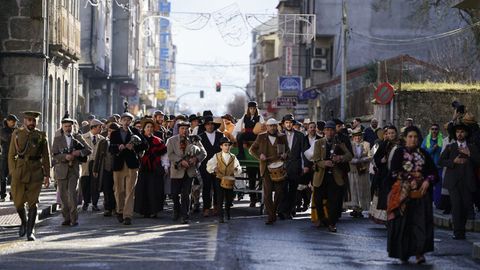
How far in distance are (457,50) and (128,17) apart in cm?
2704

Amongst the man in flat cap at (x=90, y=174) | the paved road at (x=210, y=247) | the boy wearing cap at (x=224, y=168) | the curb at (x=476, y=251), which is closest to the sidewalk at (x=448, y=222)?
the paved road at (x=210, y=247)

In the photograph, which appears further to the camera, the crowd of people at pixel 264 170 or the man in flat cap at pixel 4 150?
the man in flat cap at pixel 4 150

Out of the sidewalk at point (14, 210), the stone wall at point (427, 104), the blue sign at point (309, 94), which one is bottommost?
the sidewalk at point (14, 210)

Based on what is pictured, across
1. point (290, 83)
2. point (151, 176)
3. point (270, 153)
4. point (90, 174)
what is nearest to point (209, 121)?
point (151, 176)

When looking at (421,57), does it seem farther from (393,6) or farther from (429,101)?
(429,101)

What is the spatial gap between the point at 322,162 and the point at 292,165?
6.69ft

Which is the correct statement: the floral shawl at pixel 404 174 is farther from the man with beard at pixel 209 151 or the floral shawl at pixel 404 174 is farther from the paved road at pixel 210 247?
the man with beard at pixel 209 151

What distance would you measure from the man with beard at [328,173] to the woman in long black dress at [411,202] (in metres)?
4.07

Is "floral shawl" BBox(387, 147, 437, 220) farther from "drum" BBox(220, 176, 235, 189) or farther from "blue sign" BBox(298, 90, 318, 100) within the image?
"blue sign" BBox(298, 90, 318, 100)

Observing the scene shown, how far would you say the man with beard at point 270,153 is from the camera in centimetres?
1848

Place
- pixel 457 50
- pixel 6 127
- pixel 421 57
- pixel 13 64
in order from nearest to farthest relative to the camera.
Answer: pixel 6 127
pixel 13 64
pixel 457 50
pixel 421 57

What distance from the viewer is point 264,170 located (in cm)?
1855

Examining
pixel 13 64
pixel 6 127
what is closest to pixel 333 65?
pixel 13 64

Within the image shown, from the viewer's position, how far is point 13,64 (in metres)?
32.1
